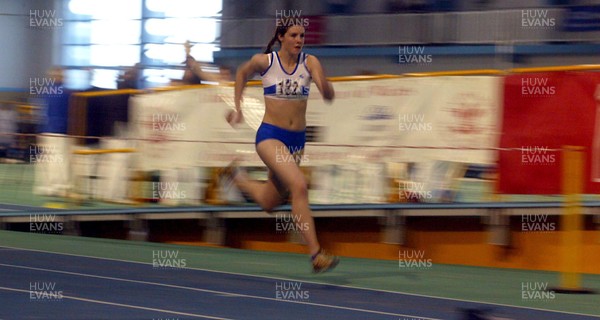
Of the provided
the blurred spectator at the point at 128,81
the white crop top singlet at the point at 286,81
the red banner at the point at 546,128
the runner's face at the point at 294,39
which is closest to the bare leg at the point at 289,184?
the white crop top singlet at the point at 286,81

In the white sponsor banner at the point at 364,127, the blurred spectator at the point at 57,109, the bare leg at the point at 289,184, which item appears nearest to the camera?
the bare leg at the point at 289,184

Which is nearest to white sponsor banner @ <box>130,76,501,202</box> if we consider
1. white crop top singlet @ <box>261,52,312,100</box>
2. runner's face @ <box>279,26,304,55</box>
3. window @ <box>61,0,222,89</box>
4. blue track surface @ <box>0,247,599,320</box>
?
blue track surface @ <box>0,247,599,320</box>

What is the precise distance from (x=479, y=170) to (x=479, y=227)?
0.65 meters

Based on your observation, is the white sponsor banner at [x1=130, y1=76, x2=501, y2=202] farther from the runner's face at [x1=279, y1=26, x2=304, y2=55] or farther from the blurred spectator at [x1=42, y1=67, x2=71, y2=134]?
the blurred spectator at [x1=42, y1=67, x2=71, y2=134]

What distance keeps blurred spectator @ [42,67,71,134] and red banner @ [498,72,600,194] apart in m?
9.07

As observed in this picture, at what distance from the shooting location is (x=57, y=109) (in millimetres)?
19438

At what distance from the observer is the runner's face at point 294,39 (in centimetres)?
973

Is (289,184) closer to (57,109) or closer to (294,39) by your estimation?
(294,39)

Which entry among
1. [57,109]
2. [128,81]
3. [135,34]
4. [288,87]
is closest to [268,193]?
[288,87]

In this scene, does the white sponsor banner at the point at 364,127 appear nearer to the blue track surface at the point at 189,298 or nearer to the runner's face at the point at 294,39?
the blue track surface at the point at 189,298

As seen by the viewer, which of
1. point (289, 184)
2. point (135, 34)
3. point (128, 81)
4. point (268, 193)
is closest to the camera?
point (289, 184)

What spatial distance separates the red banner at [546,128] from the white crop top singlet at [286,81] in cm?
306

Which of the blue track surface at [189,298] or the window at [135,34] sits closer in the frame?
the blue track surface at [189,298]

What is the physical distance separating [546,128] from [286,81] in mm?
3304
